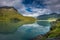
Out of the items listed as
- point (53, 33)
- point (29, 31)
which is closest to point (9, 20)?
point (29, 31)

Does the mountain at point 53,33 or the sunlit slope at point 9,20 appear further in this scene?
the sunlit slope at point 9,20

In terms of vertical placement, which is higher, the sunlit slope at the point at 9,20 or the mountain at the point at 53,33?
the sunlit slope at the point at 9,20

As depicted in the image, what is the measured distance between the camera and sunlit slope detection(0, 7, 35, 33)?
644cm

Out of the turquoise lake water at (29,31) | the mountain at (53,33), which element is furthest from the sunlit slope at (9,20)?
the mountain at (53,33)

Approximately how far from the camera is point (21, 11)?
655 cm

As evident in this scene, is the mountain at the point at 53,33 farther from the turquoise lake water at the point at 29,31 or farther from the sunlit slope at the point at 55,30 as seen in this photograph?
the turquoise lake water at the point at 29,31

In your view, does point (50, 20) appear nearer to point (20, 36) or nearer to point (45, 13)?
point (45, 13)

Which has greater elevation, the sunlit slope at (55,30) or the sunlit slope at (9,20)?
the sunlit slope at (9,20)

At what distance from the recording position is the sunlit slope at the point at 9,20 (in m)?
6.44

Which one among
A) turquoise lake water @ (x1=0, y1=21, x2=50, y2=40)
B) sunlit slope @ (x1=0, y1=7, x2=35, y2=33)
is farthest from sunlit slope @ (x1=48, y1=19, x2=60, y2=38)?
sunlit slope @ (x1=0, y1=7, x2=35, y2=33)

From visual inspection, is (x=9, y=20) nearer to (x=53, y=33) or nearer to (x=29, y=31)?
(x=29, y=31)

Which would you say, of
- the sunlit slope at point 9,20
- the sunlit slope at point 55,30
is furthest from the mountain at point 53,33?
the sunlit slope at point 9,20

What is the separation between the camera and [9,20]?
21.2ft

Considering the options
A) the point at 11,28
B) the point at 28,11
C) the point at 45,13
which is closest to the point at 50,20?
the point at 45,13
